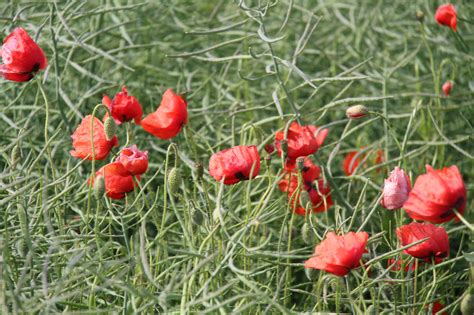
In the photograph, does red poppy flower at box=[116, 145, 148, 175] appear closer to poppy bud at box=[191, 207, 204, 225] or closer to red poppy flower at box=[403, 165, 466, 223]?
poppy bud at box=[191, 207, 204, 225]

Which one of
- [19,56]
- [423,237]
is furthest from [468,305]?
[19,56]


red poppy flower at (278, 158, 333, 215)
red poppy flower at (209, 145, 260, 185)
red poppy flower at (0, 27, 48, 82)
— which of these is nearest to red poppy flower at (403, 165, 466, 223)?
red poppy flower at (209, 145, 260, 185)

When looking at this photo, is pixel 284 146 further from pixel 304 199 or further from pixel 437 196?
pixel 437 196

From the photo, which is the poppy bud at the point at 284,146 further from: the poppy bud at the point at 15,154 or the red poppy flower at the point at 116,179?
the poppy bud at the point at 15,154

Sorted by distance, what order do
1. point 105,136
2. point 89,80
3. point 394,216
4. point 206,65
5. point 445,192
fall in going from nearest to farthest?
1. point 445,192
2. point 105,136
3. point 394,216
4. point 89,80
5. point 206,65

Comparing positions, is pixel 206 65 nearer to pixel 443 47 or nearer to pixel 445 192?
pixel 443 47

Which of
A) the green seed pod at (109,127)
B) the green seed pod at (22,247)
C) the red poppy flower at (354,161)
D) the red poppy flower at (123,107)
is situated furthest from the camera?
the red poppy flower at (354,161)

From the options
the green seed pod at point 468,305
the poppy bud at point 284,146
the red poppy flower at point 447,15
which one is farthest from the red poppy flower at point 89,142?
the red poppy flower at point 447,15

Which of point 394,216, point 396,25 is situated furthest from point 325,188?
point 396,25
